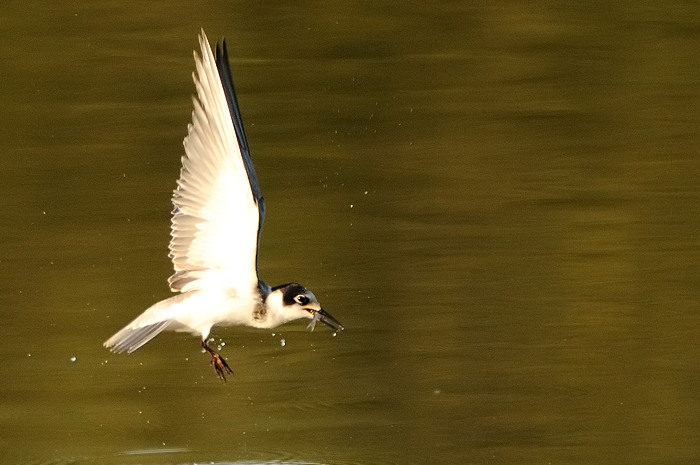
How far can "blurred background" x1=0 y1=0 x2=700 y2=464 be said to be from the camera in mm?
5812

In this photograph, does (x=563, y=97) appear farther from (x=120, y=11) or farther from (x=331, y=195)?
(x=120, y=11)

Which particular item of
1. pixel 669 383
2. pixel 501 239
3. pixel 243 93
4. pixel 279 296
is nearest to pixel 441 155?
pixel 501 239

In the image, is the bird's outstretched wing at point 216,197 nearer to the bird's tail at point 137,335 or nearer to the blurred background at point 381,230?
the bird's tail at point 137,335

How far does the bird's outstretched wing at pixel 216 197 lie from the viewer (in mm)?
4145

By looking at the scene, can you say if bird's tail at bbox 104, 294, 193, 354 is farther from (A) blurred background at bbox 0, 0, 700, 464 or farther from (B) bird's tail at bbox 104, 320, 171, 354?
(A) blurred background at bbox 0, 0, 700, 464

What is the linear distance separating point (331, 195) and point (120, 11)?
4.76 feet

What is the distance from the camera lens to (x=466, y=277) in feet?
20.0

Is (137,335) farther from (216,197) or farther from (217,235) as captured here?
(216,197)

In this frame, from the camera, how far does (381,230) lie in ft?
20.3

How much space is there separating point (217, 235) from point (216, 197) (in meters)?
0.13

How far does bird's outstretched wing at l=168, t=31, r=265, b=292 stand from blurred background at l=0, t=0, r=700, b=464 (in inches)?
51.0

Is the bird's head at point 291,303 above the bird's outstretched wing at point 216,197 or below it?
below

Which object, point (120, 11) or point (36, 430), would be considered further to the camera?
point (120, 11)

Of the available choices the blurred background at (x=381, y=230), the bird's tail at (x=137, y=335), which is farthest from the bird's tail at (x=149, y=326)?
the blurred background at (x=381, y=230)
